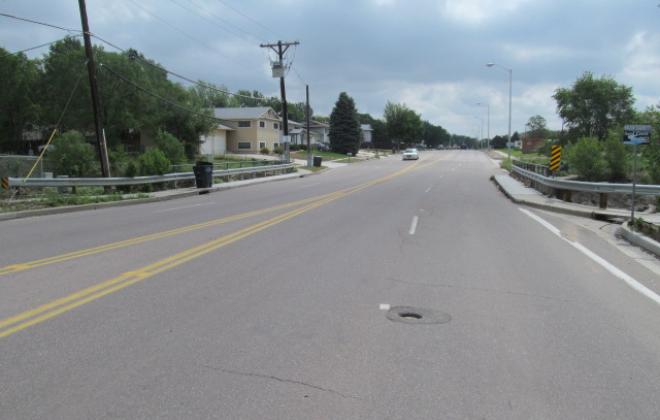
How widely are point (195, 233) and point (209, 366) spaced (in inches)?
305

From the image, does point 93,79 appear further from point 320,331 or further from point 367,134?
point 367,134

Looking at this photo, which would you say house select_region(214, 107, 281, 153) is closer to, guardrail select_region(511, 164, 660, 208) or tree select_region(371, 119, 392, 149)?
guardrail select_region(511, 164, 660, 208)

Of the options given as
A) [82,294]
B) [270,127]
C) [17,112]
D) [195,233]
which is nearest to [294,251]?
[195,233]

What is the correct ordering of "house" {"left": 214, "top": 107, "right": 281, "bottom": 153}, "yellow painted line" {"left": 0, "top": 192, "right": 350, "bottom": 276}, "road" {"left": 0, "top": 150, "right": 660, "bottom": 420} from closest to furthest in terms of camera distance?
"road" {"left": 0, "top": 150, "right": 660, "bottom": 420}
"yellow painted line" {"left": 0, "top": 192, "right": 350, "bottom": 276}
"house" {"left": 214, "top": 107, "right": 281, "bottom": 153}

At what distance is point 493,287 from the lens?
7535 millimetres

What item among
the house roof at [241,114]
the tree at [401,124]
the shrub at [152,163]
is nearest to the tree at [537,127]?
the tree at [401,124]

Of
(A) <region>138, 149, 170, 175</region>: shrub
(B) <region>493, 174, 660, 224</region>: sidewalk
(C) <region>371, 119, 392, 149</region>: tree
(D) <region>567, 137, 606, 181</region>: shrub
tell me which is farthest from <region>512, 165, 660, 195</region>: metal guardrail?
(C) <region>371, 119, 392, 149</region>: tree

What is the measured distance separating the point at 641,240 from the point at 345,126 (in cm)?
7344

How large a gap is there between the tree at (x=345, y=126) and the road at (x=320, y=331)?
7356 centimetres

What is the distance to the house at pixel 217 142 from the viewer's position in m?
66.8

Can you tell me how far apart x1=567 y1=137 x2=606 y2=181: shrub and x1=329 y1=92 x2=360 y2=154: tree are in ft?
192

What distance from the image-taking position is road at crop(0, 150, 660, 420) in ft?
13.3

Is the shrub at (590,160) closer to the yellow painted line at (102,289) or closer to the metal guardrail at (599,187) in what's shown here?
the metal guardrail at (599,187)

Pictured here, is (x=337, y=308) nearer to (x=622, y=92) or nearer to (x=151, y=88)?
(x=151, y=88)
